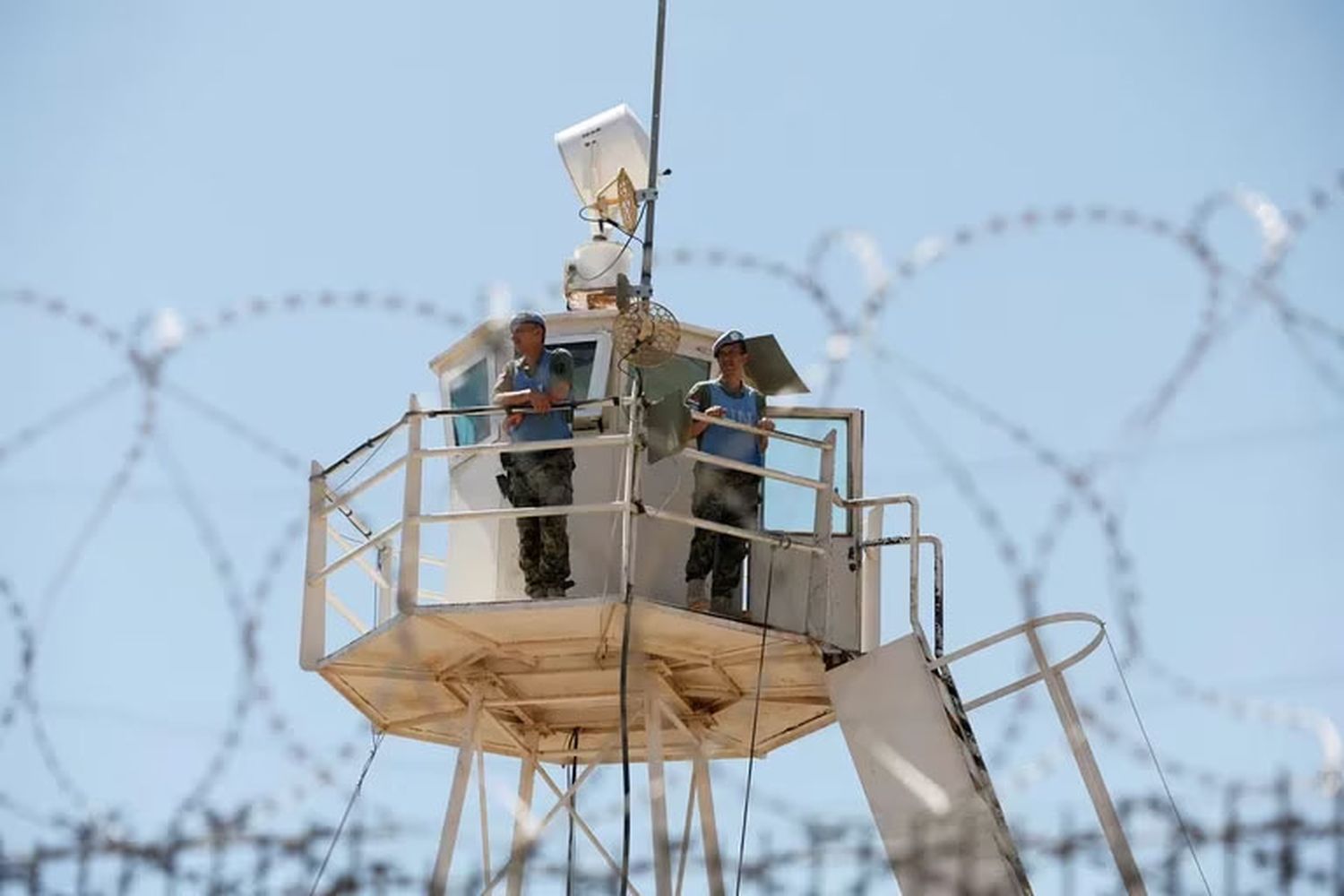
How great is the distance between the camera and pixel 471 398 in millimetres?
21672

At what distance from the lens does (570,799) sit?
20.4 metres

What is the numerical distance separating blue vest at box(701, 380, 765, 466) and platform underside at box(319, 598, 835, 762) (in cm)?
133

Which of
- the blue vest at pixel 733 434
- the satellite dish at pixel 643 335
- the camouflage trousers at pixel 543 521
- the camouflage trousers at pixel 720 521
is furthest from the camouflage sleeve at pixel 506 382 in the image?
the camouflage trousers at pixel 720 521

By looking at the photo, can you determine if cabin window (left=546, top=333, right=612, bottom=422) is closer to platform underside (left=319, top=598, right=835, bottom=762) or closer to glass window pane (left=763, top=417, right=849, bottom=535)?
glass window pane (left=763, top=417, right=849, bottom=535)

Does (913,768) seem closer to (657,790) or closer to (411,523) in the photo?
(657,790)

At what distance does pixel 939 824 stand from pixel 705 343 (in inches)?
199

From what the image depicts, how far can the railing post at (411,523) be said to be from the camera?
18891 millimetres

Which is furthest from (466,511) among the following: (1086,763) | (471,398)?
(1086,763)

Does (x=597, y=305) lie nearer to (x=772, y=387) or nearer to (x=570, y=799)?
(x=772, y=387)

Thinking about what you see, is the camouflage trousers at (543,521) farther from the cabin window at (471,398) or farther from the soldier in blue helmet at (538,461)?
the cabin window at (471,398)

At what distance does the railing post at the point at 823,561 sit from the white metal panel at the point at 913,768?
0.53 meters

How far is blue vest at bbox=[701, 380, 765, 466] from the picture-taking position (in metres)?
19.7

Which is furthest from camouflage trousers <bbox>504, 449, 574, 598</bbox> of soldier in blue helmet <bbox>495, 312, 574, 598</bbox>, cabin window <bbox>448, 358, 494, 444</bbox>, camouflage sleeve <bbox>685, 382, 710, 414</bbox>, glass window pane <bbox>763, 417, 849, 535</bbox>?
glass window pane <bbox>763, 417, 849, 535</bbox>

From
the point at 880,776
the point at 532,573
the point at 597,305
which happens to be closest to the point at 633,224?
the point at 597,305
